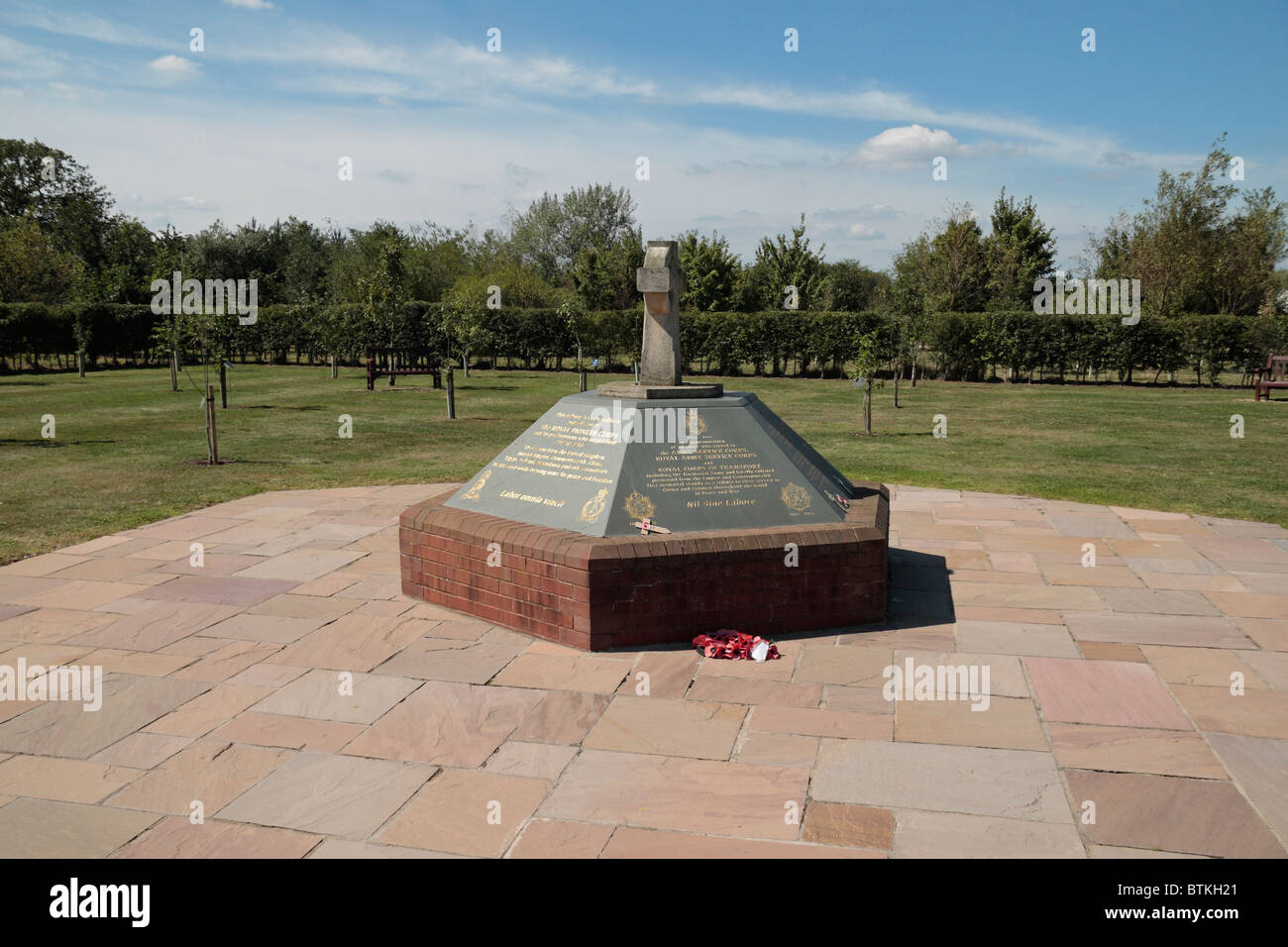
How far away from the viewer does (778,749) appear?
14.4 ft

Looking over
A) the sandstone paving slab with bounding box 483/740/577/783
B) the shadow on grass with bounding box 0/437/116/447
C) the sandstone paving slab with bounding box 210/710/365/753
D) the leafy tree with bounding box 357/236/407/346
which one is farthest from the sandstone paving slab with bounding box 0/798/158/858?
the leafy tree with bounding box 357/236/407/346

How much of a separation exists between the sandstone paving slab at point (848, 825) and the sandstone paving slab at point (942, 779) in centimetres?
7

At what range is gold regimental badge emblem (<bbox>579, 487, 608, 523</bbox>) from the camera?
19.6 feet

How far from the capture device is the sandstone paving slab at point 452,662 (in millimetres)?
5309

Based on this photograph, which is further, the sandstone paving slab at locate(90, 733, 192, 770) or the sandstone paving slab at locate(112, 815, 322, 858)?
the sandstone paving slab at locate(90, 733, 192, 770)

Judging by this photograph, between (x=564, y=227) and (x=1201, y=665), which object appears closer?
(x=1201, y=665)

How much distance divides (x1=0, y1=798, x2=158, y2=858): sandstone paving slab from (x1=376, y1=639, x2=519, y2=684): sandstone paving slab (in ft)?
5.73

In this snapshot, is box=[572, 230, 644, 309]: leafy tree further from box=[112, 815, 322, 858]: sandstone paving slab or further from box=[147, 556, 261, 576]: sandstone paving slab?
box=[112, 815, 322, 858]: sandstone paving slab

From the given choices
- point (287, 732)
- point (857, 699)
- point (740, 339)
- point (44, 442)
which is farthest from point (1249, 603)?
point (740, 339)

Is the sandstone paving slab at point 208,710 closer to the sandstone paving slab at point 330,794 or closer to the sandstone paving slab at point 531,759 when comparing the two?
the sandstone paving slab at point 330,794

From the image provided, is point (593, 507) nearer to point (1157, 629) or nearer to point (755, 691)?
→ point (755, 691)

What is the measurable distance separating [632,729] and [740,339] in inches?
1062
